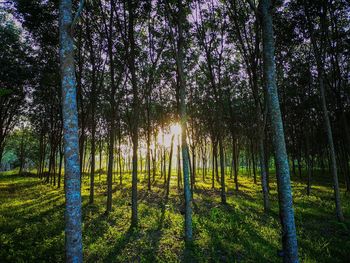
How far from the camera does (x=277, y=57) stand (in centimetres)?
1753

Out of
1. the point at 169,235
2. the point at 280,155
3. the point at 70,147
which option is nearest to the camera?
the point at 70,147

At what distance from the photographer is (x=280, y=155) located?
18.8 feet

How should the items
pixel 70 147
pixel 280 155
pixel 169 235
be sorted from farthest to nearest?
pixel 169 235, pixel 280 155, pixel 70 147

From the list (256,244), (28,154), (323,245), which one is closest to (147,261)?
(256,244)

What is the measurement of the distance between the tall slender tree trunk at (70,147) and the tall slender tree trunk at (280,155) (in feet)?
16.2

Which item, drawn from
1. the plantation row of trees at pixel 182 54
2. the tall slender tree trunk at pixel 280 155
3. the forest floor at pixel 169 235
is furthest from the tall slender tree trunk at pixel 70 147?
the tall slender tree trunk at pixel 280 155

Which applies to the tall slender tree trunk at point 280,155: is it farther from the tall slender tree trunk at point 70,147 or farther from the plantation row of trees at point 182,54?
the tall slender tree trunk at point 70,147

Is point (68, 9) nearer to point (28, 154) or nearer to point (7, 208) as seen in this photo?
point (7, 208)

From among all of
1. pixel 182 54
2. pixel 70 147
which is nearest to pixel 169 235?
pixel 70 147

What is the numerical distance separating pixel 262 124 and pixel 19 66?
19581mm

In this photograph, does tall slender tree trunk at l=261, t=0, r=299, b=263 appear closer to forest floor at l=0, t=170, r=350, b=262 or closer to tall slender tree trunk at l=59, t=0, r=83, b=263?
forest floor at l=0, t=170, r=350, b=262

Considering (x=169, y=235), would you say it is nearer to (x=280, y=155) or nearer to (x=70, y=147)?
(x=280, y=155)

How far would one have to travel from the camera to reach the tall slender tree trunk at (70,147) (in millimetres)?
4516

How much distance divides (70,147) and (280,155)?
529 cm
